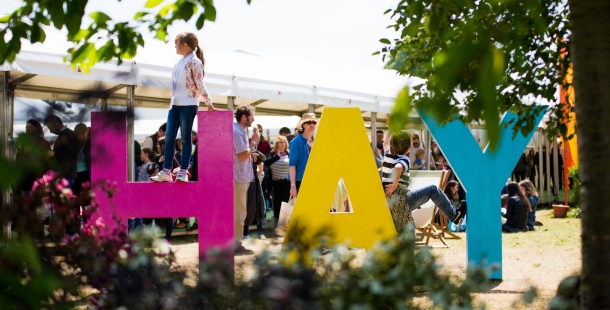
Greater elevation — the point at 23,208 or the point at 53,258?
the point at 23,208

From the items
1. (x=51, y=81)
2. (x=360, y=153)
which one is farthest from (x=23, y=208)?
(x=51, y=81)

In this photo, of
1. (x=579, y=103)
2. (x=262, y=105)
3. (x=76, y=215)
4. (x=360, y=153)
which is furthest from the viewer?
(x=262, y=105)

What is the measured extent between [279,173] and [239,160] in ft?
7.16

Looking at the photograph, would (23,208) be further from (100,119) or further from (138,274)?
(100,119)

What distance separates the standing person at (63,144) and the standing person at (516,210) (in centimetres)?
1067

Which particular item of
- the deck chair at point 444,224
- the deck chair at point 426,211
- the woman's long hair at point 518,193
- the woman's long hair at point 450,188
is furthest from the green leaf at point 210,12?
the woman's long hair at point 518,193

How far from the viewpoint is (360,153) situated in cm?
→ 618

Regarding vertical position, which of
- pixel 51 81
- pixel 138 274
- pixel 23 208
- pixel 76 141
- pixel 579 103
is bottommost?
pixel 138 274

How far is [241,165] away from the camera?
822cm

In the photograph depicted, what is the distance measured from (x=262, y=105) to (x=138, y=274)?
40.5ft

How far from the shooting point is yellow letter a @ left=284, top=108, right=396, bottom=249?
6.11 m

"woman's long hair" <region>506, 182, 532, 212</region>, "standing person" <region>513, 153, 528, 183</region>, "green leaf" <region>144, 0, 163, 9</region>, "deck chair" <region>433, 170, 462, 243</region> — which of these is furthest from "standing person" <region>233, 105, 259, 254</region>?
"standing person" <region>513, 153, 528, 183</region>

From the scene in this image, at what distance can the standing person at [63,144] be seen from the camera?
155cm

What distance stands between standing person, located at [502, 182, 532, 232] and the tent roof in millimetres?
2638
